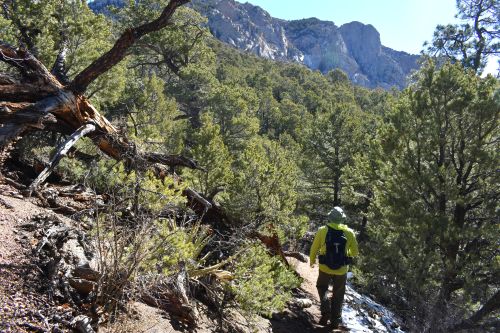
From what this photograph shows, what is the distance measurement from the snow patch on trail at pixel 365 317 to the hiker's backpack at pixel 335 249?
127 centimetres

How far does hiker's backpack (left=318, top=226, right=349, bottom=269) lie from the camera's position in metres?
5.72

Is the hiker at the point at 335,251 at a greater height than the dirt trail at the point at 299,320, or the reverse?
the hiker at the point at 335,251

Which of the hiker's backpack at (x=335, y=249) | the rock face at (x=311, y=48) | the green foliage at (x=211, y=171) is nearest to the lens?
the hiker's backpack at (x=335, y=249)

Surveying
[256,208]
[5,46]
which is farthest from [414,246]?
[5,46]

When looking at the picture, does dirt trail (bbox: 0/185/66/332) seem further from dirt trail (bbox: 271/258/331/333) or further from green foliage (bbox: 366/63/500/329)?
green foliage (bbox: 366/63/500/329)

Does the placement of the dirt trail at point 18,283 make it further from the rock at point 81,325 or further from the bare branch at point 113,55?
the bare branch at point 113,55

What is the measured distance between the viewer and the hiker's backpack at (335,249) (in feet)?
18.8

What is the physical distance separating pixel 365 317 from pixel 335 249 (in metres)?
2.62

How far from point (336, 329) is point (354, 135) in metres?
14.7

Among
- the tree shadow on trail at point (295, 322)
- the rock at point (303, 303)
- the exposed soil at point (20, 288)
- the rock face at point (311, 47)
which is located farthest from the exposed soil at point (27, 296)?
the rock face at point (311, 47)

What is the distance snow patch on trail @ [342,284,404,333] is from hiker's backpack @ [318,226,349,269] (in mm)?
1270

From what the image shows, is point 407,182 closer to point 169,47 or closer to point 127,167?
point 127,167

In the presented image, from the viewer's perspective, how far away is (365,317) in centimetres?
750

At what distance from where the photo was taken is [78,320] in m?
2.79
